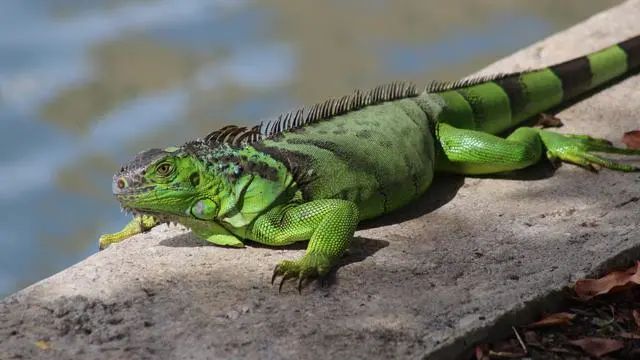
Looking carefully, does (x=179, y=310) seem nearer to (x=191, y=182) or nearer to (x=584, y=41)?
(x=191, y=182)

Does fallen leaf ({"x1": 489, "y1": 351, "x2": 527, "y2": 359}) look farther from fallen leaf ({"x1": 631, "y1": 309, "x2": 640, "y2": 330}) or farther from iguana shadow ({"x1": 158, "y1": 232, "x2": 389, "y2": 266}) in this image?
iguana shadow ({"x1": 158, "y1": 232, "x2": 389, "y2": 266})

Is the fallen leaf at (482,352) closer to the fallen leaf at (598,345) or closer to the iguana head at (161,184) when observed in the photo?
the fallen leaf at (598,345)

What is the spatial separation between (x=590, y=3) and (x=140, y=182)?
6.45 metres

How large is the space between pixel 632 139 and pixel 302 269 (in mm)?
1939

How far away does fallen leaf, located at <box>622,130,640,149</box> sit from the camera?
4164 mm

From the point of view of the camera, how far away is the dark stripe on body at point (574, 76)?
15.2ft

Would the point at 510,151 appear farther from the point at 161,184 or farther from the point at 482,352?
the point at 161,184

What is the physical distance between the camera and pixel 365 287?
304 centimetres

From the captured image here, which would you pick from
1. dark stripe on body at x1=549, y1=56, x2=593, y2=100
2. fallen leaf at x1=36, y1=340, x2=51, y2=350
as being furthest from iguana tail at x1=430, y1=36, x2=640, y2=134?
fallen leaf at x1=36, y1=340, x2=51, y2=350

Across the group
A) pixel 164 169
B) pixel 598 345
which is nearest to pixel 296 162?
pixel 164 169

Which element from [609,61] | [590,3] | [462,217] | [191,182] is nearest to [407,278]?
[462,217]

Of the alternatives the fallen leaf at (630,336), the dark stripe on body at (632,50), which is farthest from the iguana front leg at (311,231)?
the dark stripe on body at (632,50)

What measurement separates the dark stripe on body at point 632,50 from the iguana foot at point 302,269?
2.55 m

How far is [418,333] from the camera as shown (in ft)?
9.00
